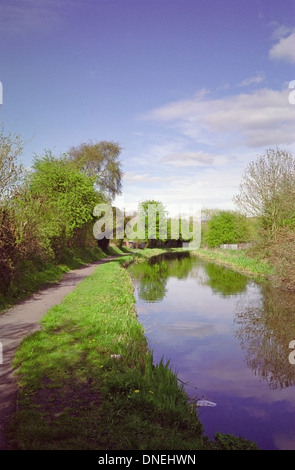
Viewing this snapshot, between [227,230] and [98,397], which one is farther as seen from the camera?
[227,230]

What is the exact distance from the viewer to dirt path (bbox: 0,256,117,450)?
535 centimetres

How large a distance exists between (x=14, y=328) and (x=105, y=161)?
39.3 metres

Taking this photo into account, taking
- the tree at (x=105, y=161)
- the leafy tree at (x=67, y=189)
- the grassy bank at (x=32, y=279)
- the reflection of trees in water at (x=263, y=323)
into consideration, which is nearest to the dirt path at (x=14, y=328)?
the grassy bank at (x=32, y=279)

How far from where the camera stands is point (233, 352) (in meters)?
10.2

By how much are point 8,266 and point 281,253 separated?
1309 cm

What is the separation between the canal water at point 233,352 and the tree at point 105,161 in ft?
91.9

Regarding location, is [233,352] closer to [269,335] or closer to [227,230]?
[269,335]

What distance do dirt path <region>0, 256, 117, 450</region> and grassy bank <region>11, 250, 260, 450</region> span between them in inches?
6.1

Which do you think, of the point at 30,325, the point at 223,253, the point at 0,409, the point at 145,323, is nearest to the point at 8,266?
the point at 30,325

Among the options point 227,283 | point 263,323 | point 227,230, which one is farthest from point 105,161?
point 263,323

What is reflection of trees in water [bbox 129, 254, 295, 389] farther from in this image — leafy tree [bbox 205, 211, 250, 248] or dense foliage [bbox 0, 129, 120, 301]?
leafy tree [bbox 205, 211, 250, 248]

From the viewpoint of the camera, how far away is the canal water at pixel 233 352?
6.41 meters

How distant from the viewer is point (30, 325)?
9516 millimetres

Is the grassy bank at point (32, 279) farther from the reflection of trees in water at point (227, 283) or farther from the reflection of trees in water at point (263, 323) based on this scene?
the reflection of trees in water at point (227, 283)
